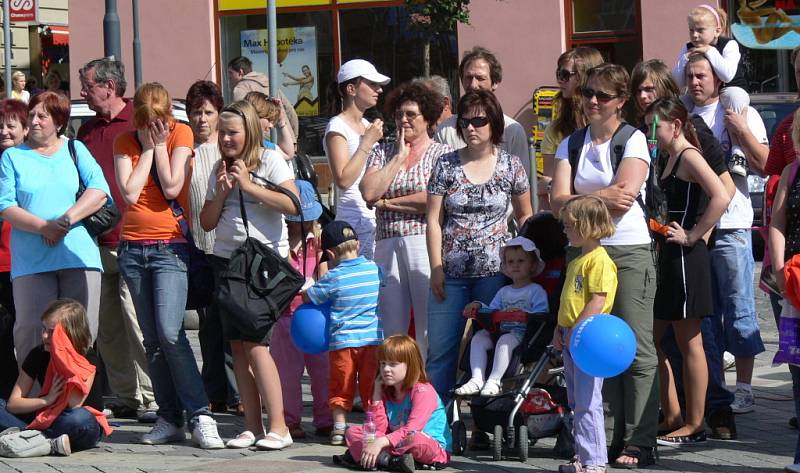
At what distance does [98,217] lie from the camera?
27.7 feet

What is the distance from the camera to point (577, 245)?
7.07 meters

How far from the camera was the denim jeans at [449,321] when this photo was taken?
810 cm

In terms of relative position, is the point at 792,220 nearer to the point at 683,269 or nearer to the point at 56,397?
the point at 683,269

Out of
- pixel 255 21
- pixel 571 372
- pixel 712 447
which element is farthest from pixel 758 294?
pixel 255 21

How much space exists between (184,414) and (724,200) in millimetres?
3507

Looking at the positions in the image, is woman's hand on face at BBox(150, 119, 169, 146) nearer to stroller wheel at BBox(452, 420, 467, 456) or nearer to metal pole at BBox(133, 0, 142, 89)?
stroller wheel at BBox(452, 420, 467, 456)

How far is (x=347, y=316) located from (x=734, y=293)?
7.69ft

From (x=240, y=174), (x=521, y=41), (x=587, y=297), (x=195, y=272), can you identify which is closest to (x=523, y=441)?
(x=587, y=297)

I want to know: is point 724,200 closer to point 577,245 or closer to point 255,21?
point 577,245

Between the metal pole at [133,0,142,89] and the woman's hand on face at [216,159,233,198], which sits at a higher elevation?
the metal pole at [133,0,142,89]

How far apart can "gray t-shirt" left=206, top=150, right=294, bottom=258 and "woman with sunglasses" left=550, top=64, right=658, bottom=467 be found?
1.69 metres

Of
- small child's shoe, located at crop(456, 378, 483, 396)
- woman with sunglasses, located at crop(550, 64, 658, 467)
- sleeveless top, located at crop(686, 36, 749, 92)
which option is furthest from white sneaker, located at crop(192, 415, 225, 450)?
sleeveless top, located at crop(686, 36, 749, 92)

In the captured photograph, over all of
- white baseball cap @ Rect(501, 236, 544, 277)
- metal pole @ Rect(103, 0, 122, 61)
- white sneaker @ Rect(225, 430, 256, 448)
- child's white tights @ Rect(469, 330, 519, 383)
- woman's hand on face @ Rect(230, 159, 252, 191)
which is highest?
metal pole @ Rect(103, 0, 122, 61)

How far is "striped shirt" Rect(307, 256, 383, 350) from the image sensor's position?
320 inches
